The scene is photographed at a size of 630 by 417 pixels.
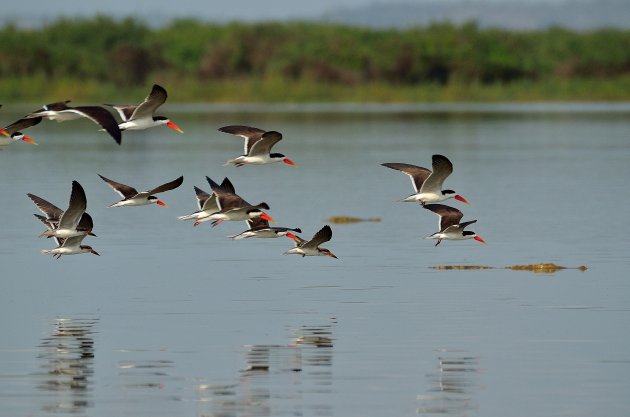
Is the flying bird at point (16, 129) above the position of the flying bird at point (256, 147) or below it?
above

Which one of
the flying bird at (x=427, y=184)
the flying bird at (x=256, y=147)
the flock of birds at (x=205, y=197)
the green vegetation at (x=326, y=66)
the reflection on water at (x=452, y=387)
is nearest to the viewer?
the reflection on water at (x=452, y=387)

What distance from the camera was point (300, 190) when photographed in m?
33.7

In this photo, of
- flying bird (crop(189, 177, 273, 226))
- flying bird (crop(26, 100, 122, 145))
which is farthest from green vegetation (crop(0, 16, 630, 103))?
flying bird (crop(26, 100, 122, 145))

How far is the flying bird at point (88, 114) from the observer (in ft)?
59.0

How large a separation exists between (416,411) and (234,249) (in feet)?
33.6

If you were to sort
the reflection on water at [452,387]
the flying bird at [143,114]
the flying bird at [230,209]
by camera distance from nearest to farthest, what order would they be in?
the reflection on water at [452,387] < the flying bird at [143,114] < the flying bird at [230,209]

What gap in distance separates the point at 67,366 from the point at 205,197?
21.6 feet

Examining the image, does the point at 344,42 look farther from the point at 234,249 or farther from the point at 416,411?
the point at 416,411

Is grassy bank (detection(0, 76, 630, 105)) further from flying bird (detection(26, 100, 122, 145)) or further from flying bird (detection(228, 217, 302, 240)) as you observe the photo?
flying bird (detection(26, 100, 122, 145))

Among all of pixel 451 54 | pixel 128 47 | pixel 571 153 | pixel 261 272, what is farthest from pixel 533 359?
pixel 128 47

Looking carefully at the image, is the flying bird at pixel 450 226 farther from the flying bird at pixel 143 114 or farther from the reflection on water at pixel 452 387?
the reflection on water at pixel 452 387

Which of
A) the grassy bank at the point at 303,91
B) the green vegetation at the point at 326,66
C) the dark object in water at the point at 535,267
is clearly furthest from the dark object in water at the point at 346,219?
the grassy bank at the point at 303,91

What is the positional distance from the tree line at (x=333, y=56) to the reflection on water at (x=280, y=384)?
65.8 meters

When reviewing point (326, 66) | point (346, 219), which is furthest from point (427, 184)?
point (326, 66)
